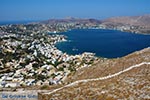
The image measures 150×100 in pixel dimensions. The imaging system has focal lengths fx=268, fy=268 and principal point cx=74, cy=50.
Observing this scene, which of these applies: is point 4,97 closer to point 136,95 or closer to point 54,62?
point 136,95

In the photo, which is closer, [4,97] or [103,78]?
[4,97]

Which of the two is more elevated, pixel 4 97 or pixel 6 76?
pixel 4 97

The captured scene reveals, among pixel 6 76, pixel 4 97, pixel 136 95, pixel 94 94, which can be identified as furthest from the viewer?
pixel 6 76

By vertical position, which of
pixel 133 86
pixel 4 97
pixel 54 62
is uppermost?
pixel 133 86

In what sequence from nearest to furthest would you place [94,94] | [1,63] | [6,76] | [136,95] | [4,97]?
[136,95], [94,94], [4,97], [6,76], [1,63]

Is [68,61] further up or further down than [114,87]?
further down

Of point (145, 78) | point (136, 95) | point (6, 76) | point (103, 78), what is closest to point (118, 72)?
point (103, 78)

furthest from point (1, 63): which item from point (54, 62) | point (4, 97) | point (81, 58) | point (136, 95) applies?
point (136, 95)

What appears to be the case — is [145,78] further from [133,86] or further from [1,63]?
[1,63]

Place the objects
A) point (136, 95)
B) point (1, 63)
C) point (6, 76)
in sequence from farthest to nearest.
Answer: point (1, 63)
point (6, 76)
point (136, 95)
